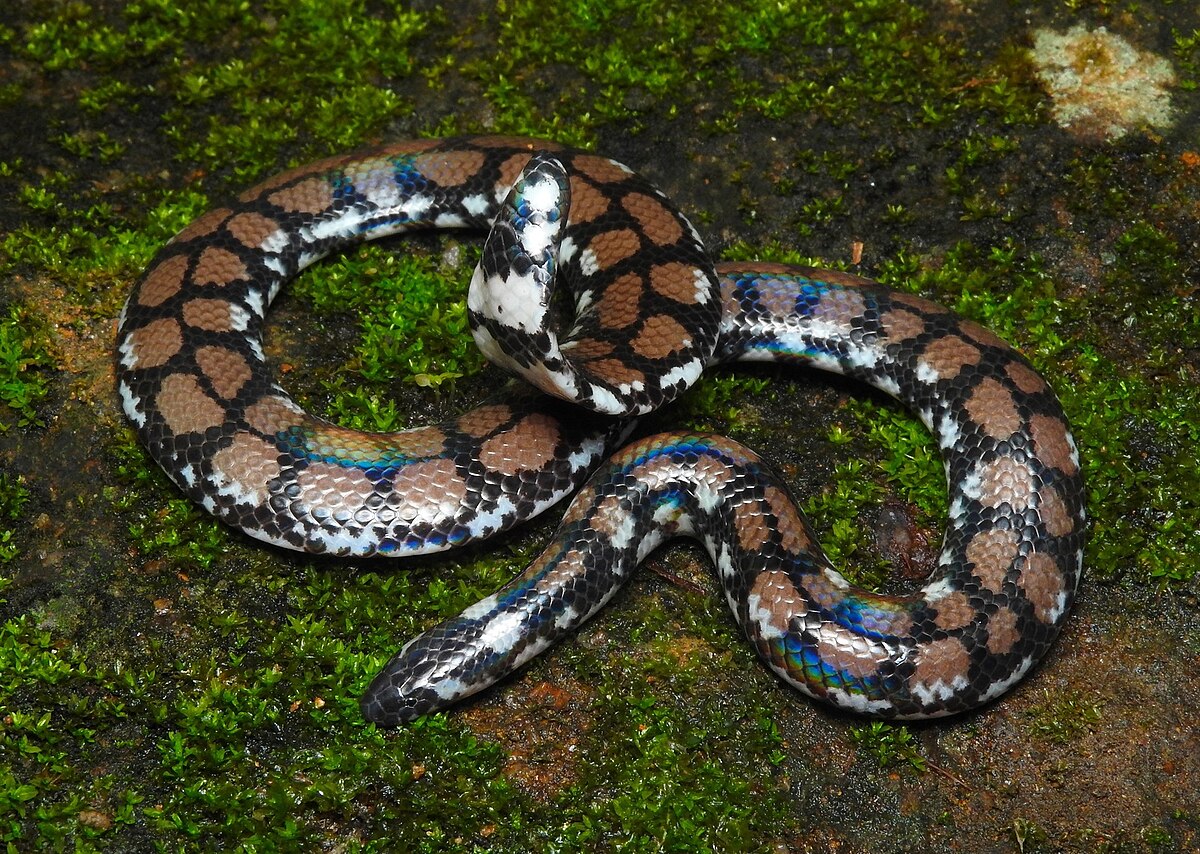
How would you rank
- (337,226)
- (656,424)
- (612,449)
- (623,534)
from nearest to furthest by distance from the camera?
(623,534) < (612,449) < (656,424) < (337,226)

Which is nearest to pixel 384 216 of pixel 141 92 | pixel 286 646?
pixel 141 92

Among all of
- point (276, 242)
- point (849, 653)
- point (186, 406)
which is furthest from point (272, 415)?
point (849, 653)

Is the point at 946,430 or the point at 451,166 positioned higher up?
the point at 451,166

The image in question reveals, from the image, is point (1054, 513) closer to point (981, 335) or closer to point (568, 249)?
point (981, 335)

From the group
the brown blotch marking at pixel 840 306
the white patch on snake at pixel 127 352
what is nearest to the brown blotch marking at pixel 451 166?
the white patch on snake at pixel 127 352

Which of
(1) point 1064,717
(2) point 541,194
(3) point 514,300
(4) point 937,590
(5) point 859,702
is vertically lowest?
(1) point 1064,717

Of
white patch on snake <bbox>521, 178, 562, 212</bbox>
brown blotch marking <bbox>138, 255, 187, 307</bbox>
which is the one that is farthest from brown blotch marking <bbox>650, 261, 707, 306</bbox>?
brown blotch marking <bbox>138, 255, 187, 307</bbox>
